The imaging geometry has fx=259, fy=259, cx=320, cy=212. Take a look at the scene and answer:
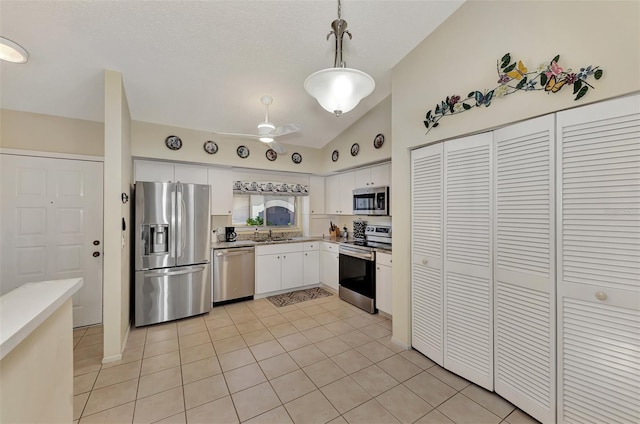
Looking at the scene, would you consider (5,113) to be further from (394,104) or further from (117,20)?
(394,104)

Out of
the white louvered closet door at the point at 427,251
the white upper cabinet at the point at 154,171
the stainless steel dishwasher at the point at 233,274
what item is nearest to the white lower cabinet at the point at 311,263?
the stainless steel dishwasher at the point at 233,274

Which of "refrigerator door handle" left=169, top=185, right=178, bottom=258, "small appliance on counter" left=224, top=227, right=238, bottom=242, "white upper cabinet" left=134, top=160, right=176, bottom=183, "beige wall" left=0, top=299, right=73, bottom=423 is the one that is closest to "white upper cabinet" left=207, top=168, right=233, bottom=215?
"small appliance on counter" left=224, top=227, right=238, bottom=242

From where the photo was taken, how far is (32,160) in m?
3.04

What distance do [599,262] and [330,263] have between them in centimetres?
350

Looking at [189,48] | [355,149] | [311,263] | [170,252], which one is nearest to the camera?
[189,48]

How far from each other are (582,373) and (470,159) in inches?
63.2

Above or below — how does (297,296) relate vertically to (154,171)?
below

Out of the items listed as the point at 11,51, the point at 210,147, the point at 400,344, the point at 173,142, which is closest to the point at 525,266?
the point at 400,344

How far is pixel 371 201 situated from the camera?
13.4ft

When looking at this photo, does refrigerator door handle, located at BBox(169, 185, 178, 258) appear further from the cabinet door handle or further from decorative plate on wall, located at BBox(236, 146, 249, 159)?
the cabinet door handle

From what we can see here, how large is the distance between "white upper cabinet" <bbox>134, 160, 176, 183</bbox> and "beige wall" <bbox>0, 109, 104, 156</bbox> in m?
0.46

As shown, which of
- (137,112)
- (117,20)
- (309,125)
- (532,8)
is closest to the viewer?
(532,8)

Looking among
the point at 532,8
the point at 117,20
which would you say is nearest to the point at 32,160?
the point at 117,20

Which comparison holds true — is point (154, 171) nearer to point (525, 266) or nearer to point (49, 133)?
point (49, 133)
